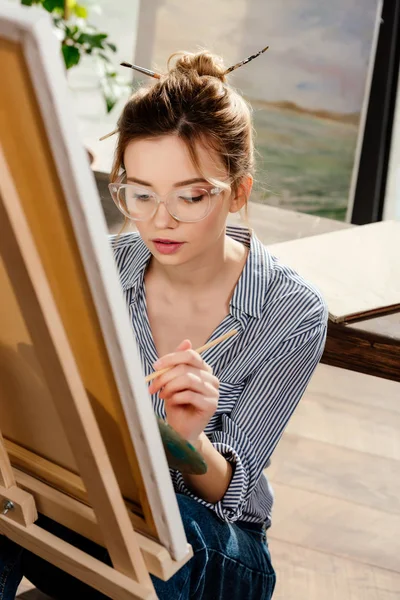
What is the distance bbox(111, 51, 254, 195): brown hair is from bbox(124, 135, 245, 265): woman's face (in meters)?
0.01

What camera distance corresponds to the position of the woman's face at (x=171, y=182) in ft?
3.67

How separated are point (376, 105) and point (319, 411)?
4.71ft

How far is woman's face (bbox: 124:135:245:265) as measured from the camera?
3.67 ft

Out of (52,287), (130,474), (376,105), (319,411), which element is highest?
(52,287)

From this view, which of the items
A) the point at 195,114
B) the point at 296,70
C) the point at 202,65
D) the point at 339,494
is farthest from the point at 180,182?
the point at 296,70

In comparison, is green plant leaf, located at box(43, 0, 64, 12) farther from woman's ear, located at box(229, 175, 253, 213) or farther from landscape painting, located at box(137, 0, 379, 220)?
woman's ear, located at box(229, 175, 253, 213)

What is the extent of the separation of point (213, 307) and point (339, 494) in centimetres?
96

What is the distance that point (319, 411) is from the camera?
7.97 feet

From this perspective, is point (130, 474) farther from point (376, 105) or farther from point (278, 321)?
point (376, 105)

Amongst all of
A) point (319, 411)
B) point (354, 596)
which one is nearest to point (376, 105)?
point (319, 411)

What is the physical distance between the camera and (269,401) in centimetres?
121

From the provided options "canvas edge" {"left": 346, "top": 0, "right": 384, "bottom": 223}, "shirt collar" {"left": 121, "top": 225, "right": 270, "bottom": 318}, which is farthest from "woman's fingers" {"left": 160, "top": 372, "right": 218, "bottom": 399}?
"canvas edge" {"left": 346, "top": 0, "right": 384, "bottom": 223}

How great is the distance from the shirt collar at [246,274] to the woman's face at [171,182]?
128mm

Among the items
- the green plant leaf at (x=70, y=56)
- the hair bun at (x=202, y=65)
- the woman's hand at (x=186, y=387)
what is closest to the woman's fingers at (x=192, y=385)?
the woman's hand at (x=186, y=387)
